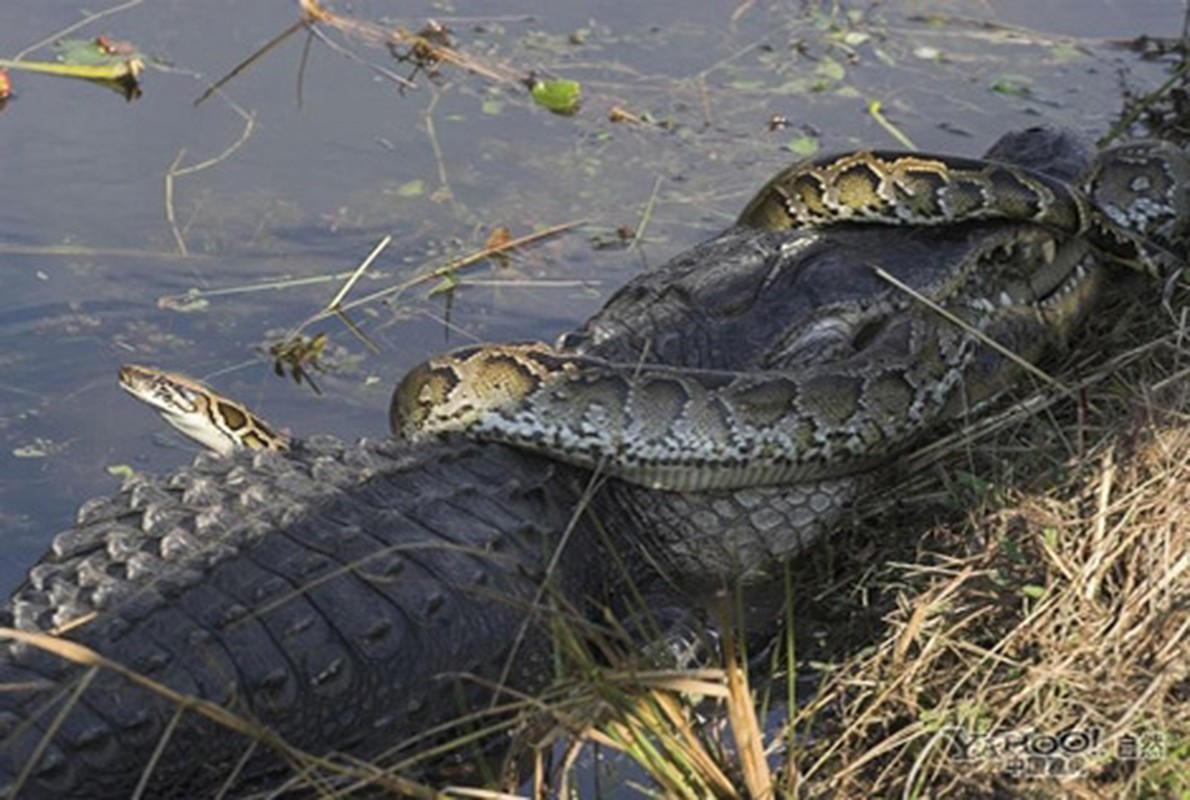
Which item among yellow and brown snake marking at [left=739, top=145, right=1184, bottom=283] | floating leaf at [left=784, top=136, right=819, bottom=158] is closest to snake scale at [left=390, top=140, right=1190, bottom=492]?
yellow and brown snake marking at [left=739, top=145, right=1184, bottom=283]

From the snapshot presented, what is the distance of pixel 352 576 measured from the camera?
4965 millimetres

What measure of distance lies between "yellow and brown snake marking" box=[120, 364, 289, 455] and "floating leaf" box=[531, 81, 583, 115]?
9.71ft

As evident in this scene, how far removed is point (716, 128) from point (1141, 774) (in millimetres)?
5097

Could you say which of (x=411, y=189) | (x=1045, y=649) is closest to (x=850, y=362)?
(x=1045, y=649)

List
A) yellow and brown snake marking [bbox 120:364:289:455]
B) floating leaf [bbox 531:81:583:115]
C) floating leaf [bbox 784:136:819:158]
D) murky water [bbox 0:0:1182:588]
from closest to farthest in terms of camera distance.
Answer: yellow and brown snake marking [bbox 120:364:289:455]
murky water [bbox 0:0:1182:588]
floating leaf [bbox 784:136:819:158]
floating leaf [bbox 531:81:583:115]

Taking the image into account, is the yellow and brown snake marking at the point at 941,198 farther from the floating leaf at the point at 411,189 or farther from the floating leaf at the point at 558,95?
the floating leaf at the point at 558,95

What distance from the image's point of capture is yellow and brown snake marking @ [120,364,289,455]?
20.2ft

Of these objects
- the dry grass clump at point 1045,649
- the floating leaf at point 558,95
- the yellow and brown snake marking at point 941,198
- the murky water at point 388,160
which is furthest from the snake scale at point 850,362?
the floating leaf at point 558,95

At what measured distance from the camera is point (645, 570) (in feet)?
19.4

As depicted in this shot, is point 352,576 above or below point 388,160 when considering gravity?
above

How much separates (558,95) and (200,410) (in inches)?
123

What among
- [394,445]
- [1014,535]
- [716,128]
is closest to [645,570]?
[394,445]

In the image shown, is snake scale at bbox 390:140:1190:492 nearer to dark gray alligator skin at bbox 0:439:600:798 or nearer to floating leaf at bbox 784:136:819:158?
dark gray alligator skin at bbox 0:439:600:798

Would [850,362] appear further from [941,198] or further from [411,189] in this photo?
[411,189]
